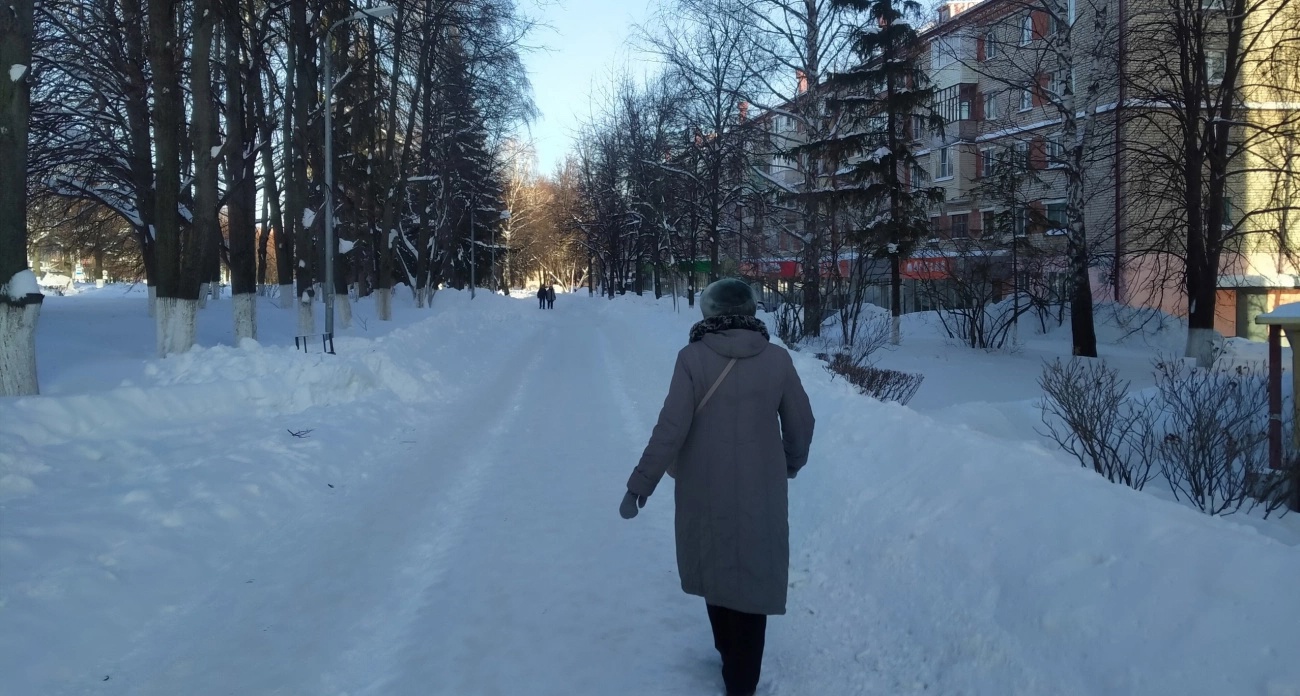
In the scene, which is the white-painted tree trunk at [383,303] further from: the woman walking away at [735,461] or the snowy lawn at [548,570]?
the woman walking away at [735,461]

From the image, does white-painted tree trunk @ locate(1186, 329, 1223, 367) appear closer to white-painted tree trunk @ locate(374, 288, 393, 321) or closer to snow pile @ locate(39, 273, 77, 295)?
white-painted tree trunk @ locate(374, 288, 393, 321)

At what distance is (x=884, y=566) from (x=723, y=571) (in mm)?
1848

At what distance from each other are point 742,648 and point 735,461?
806 mm

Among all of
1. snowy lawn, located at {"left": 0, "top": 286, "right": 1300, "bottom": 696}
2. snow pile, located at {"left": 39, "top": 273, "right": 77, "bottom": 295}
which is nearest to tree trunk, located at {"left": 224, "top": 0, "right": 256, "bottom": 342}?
snowy lawn, located at {"left": 0, "top": 286, "right": 1300, "bottom": 696}

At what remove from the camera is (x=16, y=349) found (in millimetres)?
9641

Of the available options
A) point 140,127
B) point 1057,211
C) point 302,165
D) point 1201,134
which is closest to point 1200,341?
point 1201,134

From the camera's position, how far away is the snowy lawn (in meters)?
3.52

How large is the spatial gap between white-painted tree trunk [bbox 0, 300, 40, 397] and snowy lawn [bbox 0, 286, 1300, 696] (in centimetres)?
126

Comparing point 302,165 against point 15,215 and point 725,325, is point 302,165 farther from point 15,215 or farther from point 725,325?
point 725,325

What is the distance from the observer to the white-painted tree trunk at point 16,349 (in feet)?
31.4

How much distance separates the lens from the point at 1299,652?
111 inches

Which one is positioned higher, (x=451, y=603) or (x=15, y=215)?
(x=15, y=215)

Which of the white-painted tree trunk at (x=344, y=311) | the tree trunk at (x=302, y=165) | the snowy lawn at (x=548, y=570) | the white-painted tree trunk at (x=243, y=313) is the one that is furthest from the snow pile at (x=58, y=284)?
the snowy lawn at (x=548, y=570)

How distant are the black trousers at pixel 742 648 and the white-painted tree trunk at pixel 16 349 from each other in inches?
356
